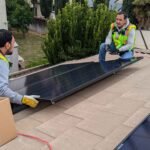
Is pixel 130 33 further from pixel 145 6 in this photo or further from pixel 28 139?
pixel 145 6

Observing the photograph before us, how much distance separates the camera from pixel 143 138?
2.30 m

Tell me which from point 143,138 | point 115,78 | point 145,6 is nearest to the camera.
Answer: point 143,138

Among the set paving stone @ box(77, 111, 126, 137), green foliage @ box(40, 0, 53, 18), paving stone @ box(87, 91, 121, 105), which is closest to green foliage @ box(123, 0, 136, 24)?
green foliage @ box(40, 0, 53, 18)

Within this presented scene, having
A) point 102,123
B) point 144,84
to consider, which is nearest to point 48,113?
point 102,123

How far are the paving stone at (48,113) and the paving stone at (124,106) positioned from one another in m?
0.67

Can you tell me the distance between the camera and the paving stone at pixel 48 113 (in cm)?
375

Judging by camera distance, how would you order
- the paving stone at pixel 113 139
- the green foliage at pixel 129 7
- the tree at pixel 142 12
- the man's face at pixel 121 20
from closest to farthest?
the paving stone at pixel 113 139
the man's face at pixel 121 20
the tree at pixel 142 12
the green foliage at pixel 129 7

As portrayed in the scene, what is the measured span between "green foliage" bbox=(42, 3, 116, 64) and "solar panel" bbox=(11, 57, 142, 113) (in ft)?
5.68

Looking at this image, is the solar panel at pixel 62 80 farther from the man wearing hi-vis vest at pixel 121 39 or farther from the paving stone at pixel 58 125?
the man wearing hi-vis vest at pixel 121 39

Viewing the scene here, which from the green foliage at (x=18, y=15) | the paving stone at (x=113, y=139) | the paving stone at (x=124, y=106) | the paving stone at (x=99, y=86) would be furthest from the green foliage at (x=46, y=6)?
the paving stone at (x=113, y=139)

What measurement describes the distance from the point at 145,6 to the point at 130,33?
7.63m

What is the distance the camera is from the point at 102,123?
355 centimetres

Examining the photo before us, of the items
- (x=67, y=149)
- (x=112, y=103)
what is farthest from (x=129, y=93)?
(x=67, y=149)

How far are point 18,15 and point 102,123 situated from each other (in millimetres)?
11242
